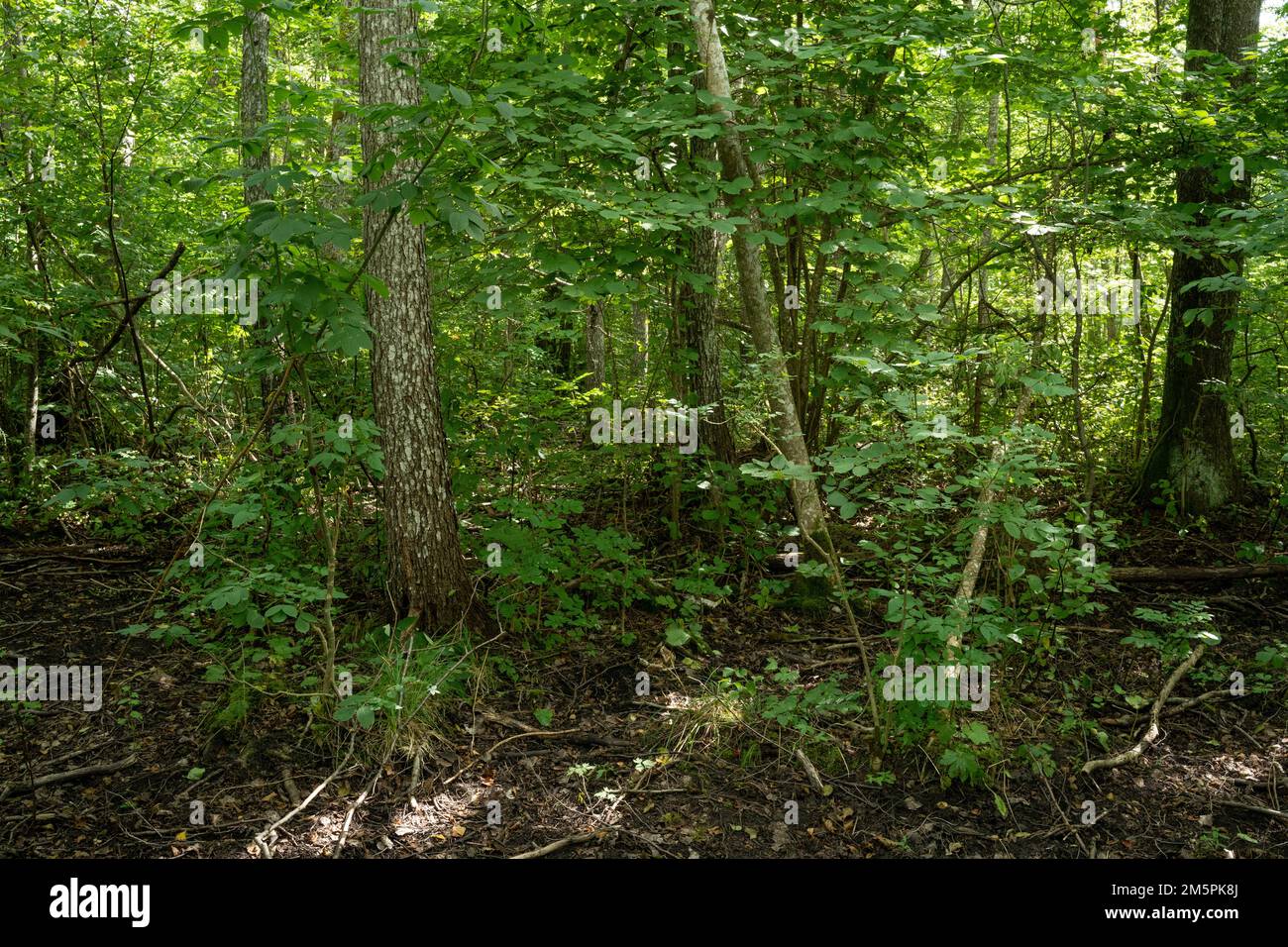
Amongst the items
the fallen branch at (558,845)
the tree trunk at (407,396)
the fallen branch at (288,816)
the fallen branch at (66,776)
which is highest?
the tree trunk at (407,396)

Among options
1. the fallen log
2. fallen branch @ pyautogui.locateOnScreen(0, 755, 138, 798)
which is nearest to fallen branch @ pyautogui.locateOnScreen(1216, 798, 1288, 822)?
the fallen log

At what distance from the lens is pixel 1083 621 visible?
6.09 meters

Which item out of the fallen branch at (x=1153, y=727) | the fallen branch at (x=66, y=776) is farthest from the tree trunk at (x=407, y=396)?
the fallen branch at (x=1153, y=727)

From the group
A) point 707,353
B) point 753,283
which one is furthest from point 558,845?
point 707,353

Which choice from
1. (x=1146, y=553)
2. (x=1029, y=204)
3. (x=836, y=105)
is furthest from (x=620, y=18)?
(x=1146, y=553)

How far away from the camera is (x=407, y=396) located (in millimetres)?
5160

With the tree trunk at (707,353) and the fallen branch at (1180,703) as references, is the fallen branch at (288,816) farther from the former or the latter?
the fallen branch at (1180,703)

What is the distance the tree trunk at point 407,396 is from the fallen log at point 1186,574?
5155 millimetres

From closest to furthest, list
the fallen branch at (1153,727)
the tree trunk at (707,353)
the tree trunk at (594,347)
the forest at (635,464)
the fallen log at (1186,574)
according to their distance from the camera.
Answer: the forest at (635,464) → the fallen branch at (1153,727) → the fallen log at (1186,574) → the tree trunk at (707,353) → the tree trunk at (594,347)

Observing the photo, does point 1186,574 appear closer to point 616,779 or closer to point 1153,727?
point 1153,727

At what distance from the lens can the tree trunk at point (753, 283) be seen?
5.31m

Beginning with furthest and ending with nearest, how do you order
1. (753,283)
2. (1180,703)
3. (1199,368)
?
(1199,368) < (753,283) < (1180,703)

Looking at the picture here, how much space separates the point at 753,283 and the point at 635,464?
184 centimetres

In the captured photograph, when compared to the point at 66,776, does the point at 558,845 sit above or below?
below
